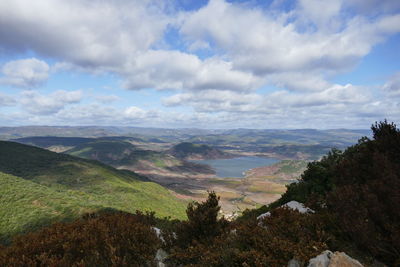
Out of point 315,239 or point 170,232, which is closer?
point 315,239

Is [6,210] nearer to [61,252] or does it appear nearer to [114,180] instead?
[61,252]

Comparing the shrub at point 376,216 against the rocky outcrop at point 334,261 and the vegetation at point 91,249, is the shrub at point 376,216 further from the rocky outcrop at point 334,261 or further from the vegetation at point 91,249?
the vegetation at point 91,249

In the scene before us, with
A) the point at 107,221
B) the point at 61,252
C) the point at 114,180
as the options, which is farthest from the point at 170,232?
the point at 114,180

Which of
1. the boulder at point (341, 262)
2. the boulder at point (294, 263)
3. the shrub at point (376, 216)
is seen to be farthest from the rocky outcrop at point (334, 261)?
the shrub at point (376, 216)

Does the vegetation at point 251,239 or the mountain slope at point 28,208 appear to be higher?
the vegetation at point 251,239

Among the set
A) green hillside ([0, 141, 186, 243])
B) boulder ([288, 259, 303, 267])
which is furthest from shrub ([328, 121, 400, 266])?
green hillside ([0, 141, 186, 243])

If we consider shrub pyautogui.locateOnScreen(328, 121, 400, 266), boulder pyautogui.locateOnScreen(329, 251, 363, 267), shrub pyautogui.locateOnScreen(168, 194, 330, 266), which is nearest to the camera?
boulder pyautogui.locateOnScreen(329, 251, 363, 267)

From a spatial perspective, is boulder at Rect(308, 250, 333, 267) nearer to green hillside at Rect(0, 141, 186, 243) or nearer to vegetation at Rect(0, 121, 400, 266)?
vegetation at Rect(0, 121, 400, 266)

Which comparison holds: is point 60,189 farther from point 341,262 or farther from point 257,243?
point 341,262
